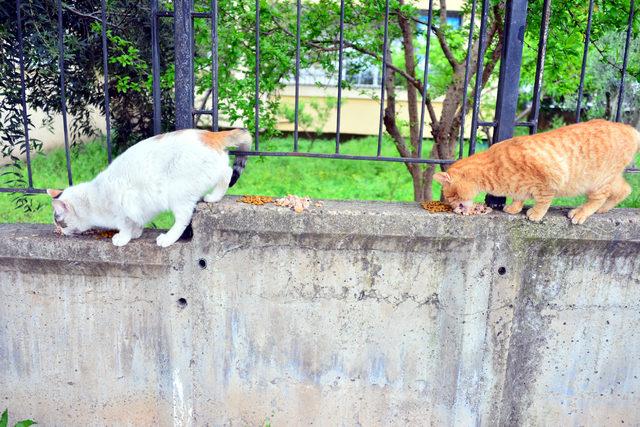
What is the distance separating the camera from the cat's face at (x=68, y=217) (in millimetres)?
3090

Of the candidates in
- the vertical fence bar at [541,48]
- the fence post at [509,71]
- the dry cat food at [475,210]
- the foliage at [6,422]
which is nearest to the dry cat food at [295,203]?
the dry cat food at [475,210]

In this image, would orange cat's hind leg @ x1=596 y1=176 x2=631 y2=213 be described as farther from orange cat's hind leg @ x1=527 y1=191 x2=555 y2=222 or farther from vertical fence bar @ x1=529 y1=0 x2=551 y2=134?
vertical fence bar @ x1=529 y1=0 x2=551 y2=134

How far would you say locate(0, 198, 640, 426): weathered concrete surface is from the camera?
3.04 metres

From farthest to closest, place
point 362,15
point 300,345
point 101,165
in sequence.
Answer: point 101,165 → point 362,15 → point 300,345

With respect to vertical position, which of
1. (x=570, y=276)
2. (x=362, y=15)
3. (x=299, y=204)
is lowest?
(x=570, y=276)

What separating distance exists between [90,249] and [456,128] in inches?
177

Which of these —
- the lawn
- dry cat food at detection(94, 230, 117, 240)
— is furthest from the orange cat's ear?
the lawn

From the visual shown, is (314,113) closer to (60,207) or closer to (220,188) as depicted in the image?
(220,188)

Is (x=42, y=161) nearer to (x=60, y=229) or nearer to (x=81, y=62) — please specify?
(x=81, y=62)

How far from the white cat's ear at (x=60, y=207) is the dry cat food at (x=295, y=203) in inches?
45.9

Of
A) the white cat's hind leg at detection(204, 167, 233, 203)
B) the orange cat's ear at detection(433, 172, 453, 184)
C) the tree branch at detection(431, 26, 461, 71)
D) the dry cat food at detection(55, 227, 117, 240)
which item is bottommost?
the dry cat food at detection(55, 227, 117, 240)

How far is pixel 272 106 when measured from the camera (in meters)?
5.72

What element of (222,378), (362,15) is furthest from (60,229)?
(362,15)

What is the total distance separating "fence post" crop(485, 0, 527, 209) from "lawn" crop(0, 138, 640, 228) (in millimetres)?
3880
